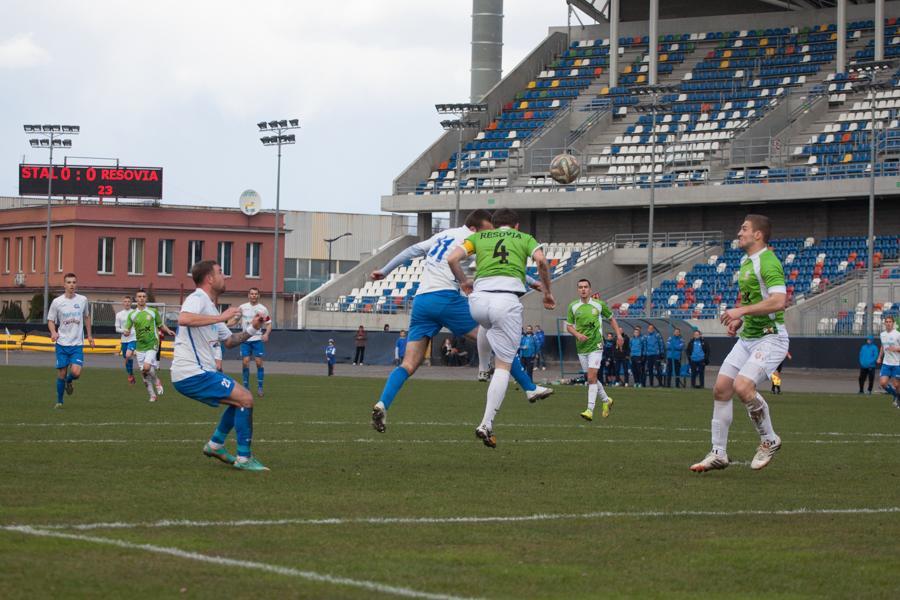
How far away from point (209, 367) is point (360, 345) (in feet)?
139

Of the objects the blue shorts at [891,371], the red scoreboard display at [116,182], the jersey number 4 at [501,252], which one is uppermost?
the red scoreboard display at [116,182]

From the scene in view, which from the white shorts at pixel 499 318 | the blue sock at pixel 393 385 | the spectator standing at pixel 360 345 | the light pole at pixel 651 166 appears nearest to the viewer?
the white shorts at pixel 499 318

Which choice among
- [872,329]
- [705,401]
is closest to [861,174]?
[872,329]

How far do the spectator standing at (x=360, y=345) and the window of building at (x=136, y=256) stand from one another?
2897 centimetres

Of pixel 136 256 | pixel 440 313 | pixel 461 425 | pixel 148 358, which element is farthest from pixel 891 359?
pixel 136 256

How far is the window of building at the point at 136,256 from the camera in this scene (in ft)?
263

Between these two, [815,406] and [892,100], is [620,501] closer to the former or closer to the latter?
[815,406]

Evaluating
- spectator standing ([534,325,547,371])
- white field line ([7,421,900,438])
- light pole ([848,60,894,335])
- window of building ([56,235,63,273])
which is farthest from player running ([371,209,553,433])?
window of building ([56,235,63,273])

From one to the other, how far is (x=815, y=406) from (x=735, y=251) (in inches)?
1168

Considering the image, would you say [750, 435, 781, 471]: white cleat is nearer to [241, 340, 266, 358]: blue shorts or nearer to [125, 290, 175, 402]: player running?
[125, 290, 175, 402]: player running

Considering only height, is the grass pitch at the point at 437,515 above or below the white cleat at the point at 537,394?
below

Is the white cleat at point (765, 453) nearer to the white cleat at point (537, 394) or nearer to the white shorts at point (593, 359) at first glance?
the white cleat at point (537, 394)

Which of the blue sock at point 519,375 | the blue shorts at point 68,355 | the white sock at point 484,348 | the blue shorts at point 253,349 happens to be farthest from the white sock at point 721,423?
the blue shorts at point 253,349

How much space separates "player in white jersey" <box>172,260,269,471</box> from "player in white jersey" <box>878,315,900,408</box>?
19873mm
